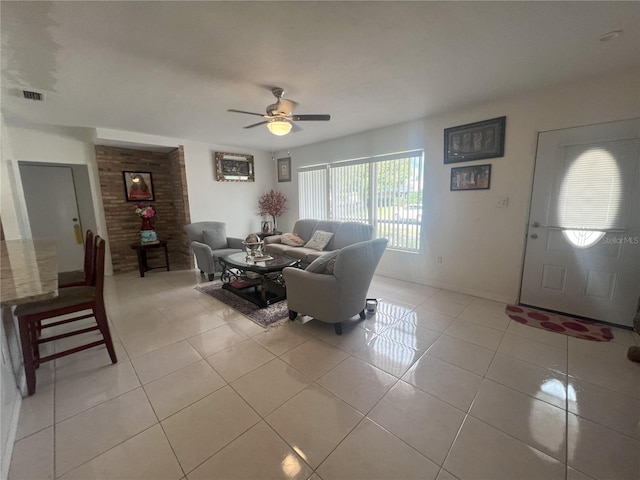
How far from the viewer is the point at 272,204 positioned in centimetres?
576

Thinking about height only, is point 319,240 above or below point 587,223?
below

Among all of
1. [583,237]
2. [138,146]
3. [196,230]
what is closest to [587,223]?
[583,237]

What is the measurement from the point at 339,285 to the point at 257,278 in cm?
155

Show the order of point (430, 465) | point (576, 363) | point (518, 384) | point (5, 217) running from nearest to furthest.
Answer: point (430, 465), point (518, 384), point (576, 363), point (5, 217)

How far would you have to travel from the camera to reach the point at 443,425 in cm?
147

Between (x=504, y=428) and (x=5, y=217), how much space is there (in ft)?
16.8

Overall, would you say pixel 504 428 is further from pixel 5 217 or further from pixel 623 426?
pixel 5 217

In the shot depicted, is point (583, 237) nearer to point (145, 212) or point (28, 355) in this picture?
point (28, 355)

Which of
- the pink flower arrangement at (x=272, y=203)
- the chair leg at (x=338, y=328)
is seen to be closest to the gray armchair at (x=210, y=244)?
the pink flower arrangement at (x=272, y=203)

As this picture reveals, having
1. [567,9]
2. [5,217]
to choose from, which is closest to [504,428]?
[567,9]

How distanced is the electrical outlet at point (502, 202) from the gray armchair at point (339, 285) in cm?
174

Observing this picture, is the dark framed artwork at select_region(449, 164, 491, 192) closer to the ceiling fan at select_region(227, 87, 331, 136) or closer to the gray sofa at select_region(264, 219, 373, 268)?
the gray sofa at select_region(264, 219, 373, 268)

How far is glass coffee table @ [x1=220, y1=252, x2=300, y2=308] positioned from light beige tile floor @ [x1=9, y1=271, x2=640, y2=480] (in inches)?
25.5

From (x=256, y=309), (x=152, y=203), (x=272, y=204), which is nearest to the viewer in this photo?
(x=256, y=309)
